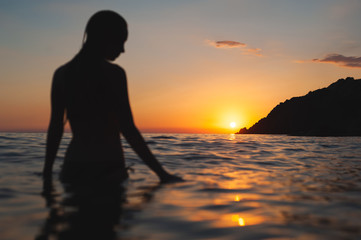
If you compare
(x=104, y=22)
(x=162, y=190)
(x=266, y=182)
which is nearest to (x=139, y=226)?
(x=162, y=190)

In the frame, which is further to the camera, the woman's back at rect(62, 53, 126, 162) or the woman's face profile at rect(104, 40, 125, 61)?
the woman's face profile at rect(104, 40, 125, 61)

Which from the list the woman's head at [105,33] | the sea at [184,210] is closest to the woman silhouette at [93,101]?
the woman's head at [105,33]

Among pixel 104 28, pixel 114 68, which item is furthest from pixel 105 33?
pixel 114 68

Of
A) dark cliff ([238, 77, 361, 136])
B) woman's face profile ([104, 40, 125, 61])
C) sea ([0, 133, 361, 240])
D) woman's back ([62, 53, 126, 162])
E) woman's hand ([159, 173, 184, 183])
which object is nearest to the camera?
sea ([0, 133, 361, 240])

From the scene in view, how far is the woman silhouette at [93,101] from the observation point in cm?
269

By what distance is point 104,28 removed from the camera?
2.74m

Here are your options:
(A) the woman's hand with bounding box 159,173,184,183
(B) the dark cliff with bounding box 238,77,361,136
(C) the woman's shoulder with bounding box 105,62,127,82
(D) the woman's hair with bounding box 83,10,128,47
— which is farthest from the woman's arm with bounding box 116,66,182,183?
(B) the dark cliff with bounding box 238,77,361,136

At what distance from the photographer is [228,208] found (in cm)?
300

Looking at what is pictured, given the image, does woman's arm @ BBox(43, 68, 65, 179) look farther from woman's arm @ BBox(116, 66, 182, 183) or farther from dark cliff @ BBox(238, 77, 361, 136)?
dark cliff @ BBox(238, 77, 361, 136)

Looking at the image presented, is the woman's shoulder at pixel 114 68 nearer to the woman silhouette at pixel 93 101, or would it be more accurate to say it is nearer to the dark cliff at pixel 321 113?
the woman silhouette at pixel 93 101

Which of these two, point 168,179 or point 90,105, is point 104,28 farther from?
point 168,179

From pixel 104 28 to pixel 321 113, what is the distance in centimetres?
12858

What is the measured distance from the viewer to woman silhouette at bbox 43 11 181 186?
269 centimetres

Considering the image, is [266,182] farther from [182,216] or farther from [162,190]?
[182,216]
